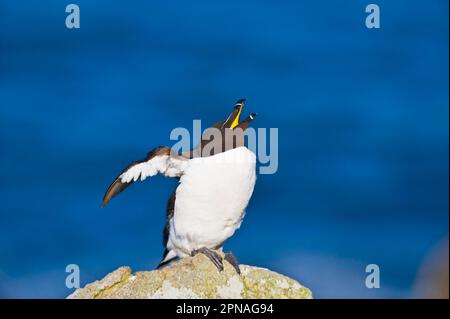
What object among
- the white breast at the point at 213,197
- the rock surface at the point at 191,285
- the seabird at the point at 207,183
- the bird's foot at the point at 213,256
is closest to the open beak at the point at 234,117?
the seabird at the point at 207,183

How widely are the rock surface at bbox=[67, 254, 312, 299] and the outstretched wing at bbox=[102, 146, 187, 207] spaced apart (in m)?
1.01

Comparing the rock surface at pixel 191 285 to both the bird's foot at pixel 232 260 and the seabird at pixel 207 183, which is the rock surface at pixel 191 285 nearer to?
the bird's foot at pixel 232 260

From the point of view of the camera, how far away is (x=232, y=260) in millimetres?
9883

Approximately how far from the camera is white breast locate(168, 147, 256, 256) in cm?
1032

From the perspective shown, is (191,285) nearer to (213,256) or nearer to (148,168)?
(213,256)

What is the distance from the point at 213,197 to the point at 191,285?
1159 mm

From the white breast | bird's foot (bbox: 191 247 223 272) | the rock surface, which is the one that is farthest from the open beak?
the rock surface

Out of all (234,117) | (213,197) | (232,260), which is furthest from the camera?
(234,117)

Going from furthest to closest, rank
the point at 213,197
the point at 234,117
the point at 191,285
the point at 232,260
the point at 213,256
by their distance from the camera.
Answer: the point at 234,117, the point at 213,197, the point at 213,256, the point at 232,260, the point at 191,285

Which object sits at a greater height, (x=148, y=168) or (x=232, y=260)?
(x=148, y=168)

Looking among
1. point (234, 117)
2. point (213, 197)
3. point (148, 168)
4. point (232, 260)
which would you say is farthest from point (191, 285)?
point (234, 117)

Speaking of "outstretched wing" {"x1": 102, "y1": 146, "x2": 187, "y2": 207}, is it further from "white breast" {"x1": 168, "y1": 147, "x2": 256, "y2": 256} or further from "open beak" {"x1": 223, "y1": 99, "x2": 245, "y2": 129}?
"open beak" {"x1": 223, "y1": 99, "x2": 245, "y2": 129}
